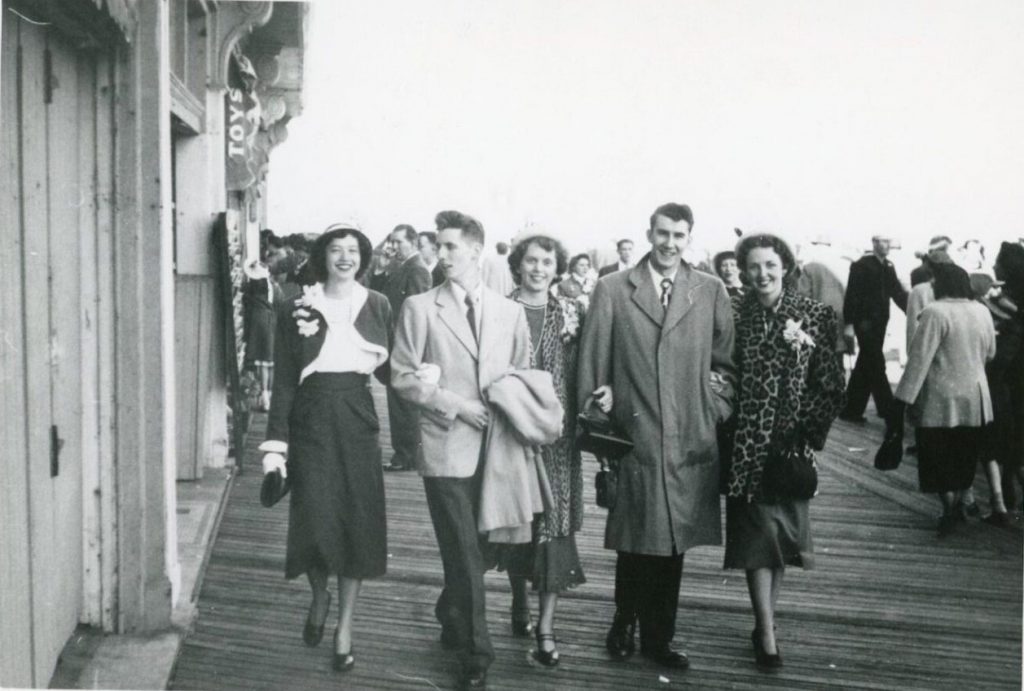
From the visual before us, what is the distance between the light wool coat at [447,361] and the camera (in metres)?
3.11

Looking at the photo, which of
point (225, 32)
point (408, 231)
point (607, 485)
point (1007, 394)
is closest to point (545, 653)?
point (607, 485)

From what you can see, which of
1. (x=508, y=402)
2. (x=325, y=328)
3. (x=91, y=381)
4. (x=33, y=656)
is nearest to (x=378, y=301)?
(x=325, y=328)

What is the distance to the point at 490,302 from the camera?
10.3 ft

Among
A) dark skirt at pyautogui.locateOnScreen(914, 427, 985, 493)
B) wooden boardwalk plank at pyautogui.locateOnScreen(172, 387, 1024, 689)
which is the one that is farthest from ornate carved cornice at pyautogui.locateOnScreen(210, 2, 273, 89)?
dark skirt at pyautogui.locateOnScreen(914, 427, 985, 493)

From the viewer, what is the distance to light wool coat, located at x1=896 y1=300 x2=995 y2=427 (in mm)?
4305

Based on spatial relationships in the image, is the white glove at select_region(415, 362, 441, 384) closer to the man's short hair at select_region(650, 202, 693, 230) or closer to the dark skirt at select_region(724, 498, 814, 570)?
the man's short hair at select_region(650, 202, 693, 230)

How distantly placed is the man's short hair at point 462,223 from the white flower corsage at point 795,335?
96cm

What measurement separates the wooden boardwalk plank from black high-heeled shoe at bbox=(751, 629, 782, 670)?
0.03 meters

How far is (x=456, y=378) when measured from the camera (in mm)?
3123

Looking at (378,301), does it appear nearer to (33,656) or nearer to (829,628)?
(33,656)

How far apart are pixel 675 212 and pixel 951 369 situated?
1710 millimetres

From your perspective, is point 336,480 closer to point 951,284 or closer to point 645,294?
point 645,294

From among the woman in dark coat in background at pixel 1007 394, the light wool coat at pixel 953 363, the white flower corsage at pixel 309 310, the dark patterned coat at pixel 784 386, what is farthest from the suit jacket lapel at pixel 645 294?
the woman in dark coat in background at pixel 1007 394

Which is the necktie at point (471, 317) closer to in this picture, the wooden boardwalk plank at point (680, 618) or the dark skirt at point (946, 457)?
the wooden boardwalk plank at point (680, 618)
